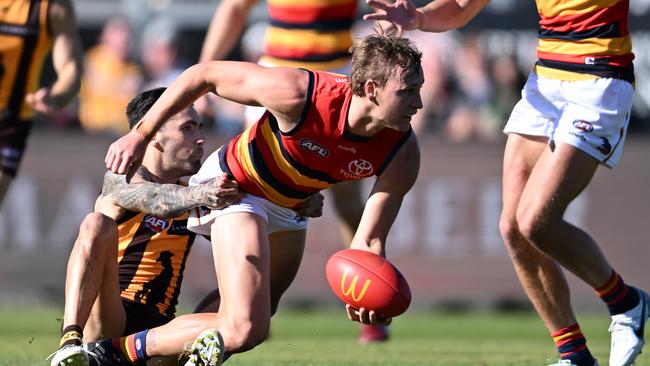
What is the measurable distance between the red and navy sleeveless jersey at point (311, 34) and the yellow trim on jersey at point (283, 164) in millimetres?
2810

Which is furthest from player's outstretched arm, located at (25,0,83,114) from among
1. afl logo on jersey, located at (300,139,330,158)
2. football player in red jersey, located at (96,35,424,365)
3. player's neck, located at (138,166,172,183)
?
afl logo on jersey, located at (300,139,330,158)

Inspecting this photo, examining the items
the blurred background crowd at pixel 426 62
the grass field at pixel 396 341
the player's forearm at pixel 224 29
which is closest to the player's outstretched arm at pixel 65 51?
the player's forearm at pixel 224 29

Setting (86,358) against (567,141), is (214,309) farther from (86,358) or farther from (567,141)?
(567,141)

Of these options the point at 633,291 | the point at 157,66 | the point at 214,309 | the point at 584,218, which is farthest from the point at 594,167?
the point at 157,66

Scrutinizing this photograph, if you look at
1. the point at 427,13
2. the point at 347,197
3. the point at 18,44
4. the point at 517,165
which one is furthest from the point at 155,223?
the point at 18,44

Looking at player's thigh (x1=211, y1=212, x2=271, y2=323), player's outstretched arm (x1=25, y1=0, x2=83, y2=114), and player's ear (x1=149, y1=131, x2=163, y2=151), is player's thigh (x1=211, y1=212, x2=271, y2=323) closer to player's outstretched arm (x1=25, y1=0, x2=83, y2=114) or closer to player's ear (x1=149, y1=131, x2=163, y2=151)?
player's ear (x1=149, y1=131, x2=163, y2=151)

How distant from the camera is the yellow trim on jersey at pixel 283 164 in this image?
6469 mm

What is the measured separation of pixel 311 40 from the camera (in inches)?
367

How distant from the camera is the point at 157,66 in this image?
1514 cm

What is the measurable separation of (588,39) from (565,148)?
23.8 inches

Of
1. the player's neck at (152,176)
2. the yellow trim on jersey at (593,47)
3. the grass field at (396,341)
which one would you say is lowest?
the grass field at (396,341)

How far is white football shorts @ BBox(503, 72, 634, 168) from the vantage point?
6.76 meters

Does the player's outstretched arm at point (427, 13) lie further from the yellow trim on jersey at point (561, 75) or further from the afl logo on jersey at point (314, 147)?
the afl logo on jersey at point (314, 147)

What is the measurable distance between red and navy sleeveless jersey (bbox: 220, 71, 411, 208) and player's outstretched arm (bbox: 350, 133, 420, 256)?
0.17 feet
